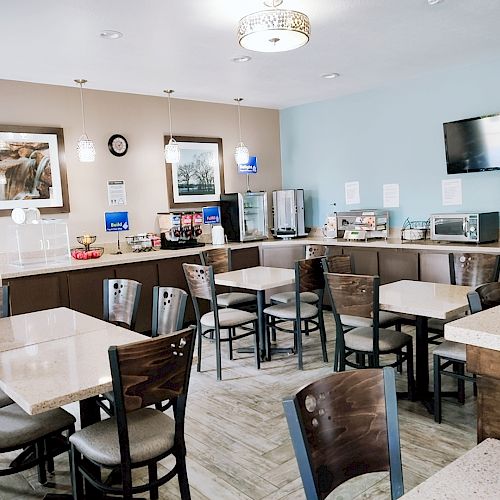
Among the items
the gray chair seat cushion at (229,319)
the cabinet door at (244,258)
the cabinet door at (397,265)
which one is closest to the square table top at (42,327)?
the gray chair seat cushion at (229,319)

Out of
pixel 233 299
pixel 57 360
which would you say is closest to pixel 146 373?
pixel 57 360

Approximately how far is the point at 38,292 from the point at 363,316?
2778 millimetres

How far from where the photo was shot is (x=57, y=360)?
2109 millimetres

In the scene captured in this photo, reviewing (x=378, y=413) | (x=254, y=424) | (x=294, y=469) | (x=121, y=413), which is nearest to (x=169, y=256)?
(x=254, y=424)

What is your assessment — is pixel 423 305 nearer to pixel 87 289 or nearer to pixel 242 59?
pixel 242 59

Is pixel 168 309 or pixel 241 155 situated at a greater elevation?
pixel 241 155

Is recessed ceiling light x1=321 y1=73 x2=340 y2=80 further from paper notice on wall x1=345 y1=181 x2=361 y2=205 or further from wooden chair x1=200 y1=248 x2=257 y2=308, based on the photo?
wooden chair x1=200 y1=248 x2=257 y2=308

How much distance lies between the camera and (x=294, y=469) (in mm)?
2549

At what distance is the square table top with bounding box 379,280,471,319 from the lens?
9.41 ft

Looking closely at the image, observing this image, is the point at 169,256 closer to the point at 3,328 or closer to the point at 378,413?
the point at 3,328

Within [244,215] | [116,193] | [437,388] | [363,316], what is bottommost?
[437,388]

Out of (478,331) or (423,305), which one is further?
(423,305)

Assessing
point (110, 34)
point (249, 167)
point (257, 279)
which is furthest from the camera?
point (249, 167)

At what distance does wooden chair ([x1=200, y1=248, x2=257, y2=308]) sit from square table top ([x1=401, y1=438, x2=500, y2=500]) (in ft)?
11.5
